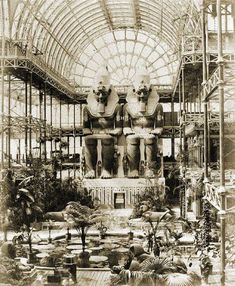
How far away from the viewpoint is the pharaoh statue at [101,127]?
2628 centimetres

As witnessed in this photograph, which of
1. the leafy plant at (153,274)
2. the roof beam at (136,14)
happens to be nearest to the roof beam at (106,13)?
the roof beam at (136,14)

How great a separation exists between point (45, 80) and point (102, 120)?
4796mm

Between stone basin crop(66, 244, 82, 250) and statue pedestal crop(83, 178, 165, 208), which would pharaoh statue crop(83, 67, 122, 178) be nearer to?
statue pedestal crop(83, 178, 165, 208)

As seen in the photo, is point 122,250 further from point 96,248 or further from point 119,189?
point 119,189

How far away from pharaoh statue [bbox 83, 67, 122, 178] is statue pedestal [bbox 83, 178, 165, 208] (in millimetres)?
988

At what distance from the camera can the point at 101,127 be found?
27.1m

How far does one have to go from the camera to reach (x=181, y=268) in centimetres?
1217

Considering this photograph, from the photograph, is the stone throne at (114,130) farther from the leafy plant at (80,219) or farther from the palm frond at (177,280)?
the palm frond at (177,280)

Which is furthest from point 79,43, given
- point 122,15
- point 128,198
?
Answer: point 128,198

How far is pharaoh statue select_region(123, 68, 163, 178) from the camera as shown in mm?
26062

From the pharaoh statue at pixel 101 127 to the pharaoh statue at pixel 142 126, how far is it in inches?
27.4

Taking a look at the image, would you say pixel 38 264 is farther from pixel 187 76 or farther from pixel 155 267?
pixel 187 76

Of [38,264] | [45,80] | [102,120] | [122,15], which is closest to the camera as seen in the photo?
[38,264]

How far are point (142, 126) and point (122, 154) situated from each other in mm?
1792
